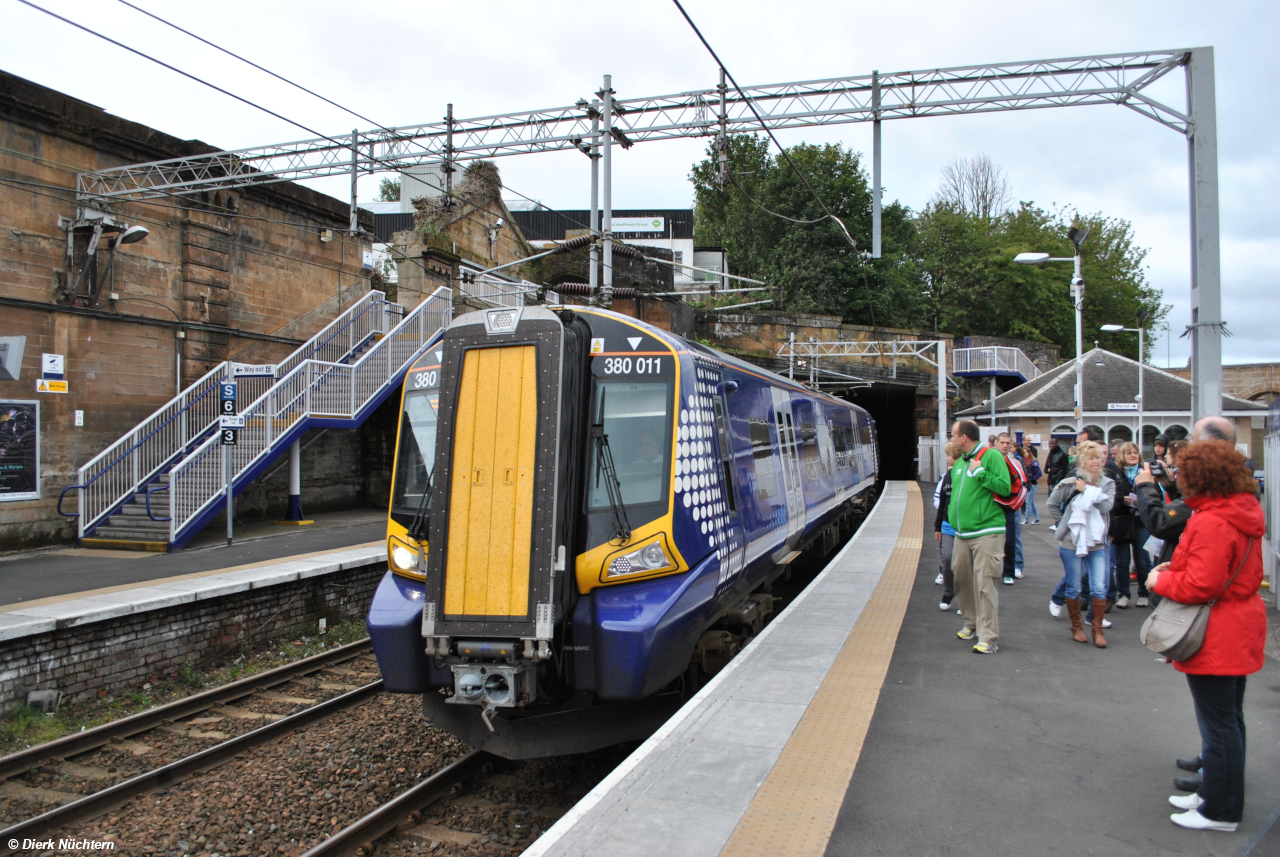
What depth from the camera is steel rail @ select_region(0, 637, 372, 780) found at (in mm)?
6191

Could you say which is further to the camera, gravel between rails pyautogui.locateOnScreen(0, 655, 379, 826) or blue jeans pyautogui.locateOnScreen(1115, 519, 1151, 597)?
blue jeans pyautogui.locateOnScreen(1115, 519, 1151, 597)

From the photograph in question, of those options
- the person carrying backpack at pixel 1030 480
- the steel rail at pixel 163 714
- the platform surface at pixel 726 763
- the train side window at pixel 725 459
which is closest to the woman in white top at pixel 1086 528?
the platform surface at pixel 726 763

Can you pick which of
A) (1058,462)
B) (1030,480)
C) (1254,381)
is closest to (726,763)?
(1058,462)

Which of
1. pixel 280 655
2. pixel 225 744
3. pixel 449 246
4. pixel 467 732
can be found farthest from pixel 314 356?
pixel 467 732

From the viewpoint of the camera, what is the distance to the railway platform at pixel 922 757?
3549mm

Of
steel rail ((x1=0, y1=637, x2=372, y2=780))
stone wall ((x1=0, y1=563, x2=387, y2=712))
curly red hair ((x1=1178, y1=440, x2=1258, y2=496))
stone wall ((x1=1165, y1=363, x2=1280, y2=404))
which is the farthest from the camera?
stone wall ((x1=1165, y1=363, x2=1280, y2=404))

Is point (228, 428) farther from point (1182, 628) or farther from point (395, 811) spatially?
point (1182, 628)

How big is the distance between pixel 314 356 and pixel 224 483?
14.2ft

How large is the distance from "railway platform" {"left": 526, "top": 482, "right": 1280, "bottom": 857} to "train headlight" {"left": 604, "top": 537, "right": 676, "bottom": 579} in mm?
913

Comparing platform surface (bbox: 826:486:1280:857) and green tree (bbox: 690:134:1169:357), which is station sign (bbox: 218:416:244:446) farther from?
green tree (bbox: 690:134:1169:357)

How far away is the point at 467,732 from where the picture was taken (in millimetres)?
5047

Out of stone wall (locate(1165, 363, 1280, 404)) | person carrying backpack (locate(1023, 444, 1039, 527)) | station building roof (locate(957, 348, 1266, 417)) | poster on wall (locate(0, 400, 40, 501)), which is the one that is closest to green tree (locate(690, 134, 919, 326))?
station building roof (locate(957, 348, 1266, 417))

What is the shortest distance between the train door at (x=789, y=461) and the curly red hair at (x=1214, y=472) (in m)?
4.90

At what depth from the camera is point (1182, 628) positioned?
3.59m
